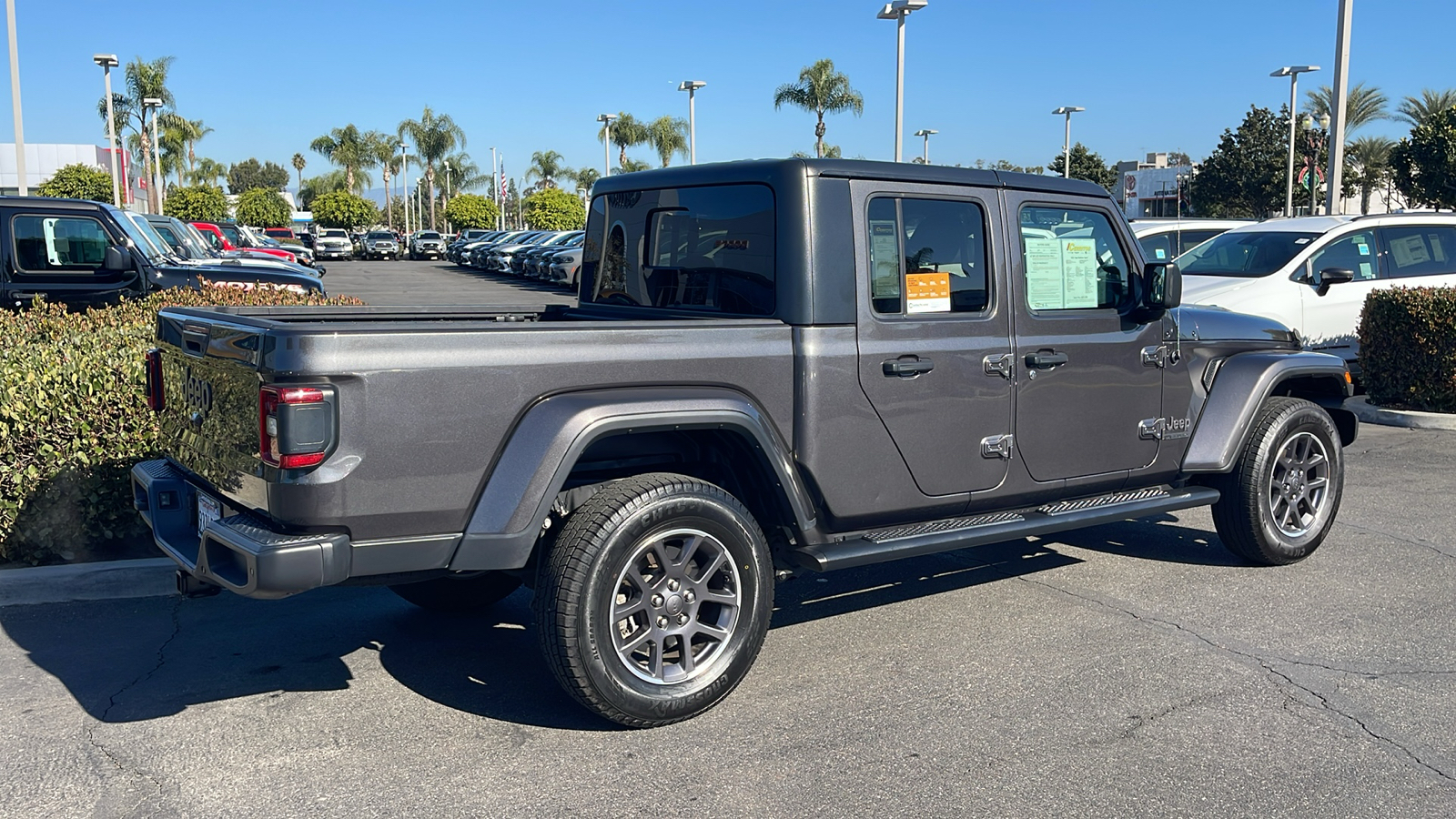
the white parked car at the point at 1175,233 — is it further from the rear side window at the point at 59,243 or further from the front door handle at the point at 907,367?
the rear side window at the point at 59,243

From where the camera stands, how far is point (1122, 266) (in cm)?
564

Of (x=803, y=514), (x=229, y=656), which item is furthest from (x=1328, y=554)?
(x=229, y=656)

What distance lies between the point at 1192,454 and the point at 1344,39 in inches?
632

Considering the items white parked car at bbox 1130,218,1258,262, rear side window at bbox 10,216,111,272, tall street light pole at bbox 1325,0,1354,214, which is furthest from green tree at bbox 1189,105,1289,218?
rear side window at bbox 10,216,111,272

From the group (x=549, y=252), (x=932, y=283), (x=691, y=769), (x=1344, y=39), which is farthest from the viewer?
(x=549, y=252)

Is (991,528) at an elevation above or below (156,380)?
below

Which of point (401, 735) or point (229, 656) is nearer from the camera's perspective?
point (401, 735)

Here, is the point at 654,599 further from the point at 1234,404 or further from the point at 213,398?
the point at 1234,404

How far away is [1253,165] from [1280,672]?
1996 inches

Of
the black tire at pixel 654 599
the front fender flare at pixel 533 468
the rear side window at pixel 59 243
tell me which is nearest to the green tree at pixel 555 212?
the rear side window at pixel 59 243

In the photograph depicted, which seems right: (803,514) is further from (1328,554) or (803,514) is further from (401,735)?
Answer: (1328,554)

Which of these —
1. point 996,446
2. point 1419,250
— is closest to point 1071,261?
point 996,446

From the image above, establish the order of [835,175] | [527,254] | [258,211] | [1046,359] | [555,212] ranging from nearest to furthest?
[835,175], [1046,359], [527,254], [555,212], [258,211]

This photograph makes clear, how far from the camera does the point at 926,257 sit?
4.94 metres
